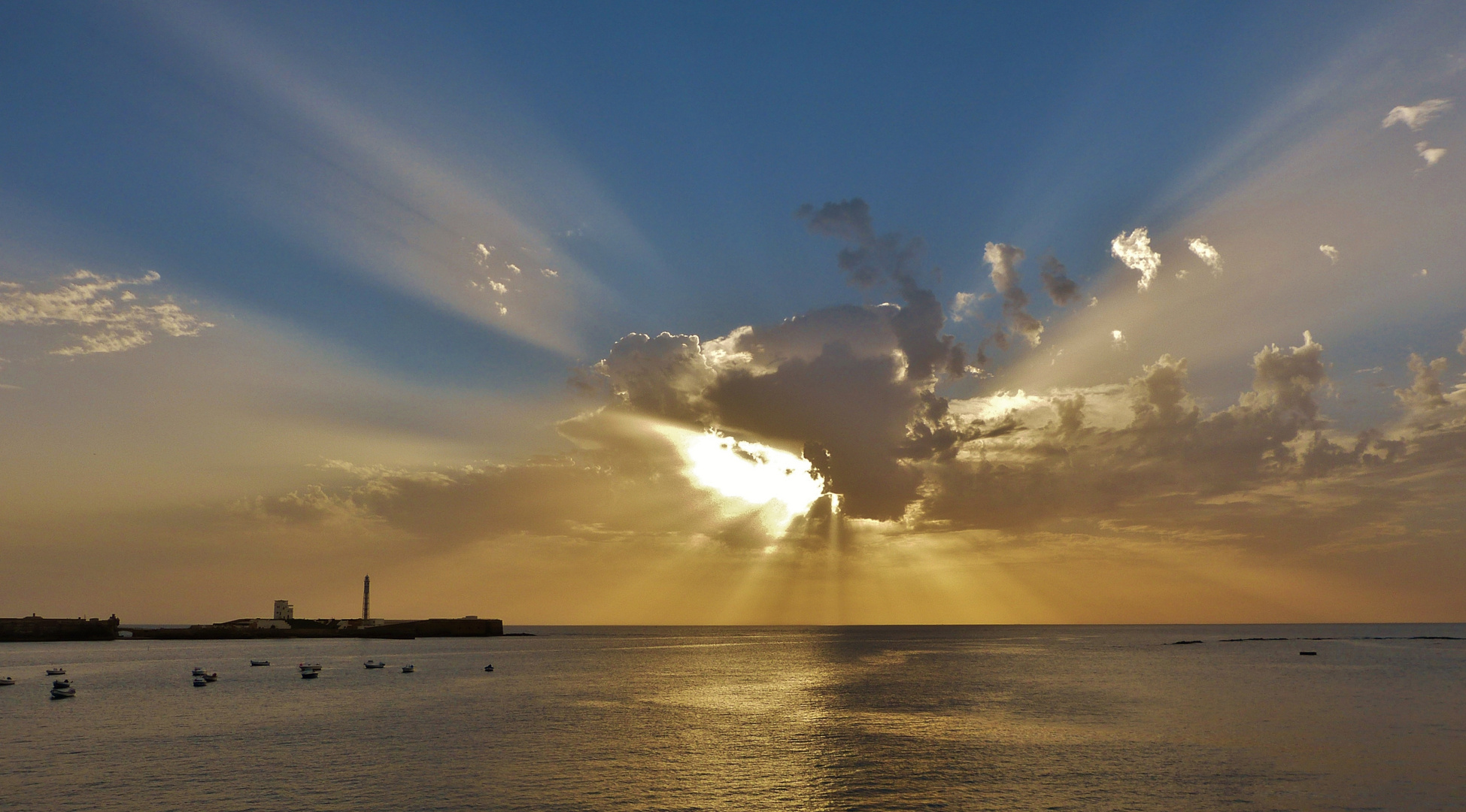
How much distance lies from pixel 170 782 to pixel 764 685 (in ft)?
289

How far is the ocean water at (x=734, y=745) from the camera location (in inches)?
2034

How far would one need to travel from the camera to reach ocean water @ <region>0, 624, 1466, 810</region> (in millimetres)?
51656

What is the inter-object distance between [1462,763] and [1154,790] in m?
26.2

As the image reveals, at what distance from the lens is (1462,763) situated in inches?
2370

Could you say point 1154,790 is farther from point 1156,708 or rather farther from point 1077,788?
point 1156,708

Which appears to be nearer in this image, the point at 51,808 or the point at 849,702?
the point at 51,808

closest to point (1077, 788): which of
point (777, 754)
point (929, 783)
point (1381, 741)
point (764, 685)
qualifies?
point (929, 783)

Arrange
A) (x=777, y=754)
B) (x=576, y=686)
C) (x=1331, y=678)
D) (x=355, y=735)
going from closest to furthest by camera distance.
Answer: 1. (x=777, y=754)
2. (x=355, y=735)
3. (x=576, y=686)
4. (x=1331, y=678)

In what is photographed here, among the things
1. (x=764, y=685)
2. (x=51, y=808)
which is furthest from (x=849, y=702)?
(x=51, y=808)

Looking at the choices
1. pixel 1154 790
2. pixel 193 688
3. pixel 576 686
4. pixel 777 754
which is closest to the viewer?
pixel 1154 790

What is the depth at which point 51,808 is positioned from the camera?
47656 millimetres

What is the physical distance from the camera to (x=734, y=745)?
71.6 meters

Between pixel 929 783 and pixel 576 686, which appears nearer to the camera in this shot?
pixel 929 783

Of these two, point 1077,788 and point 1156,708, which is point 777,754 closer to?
point 1077,788
